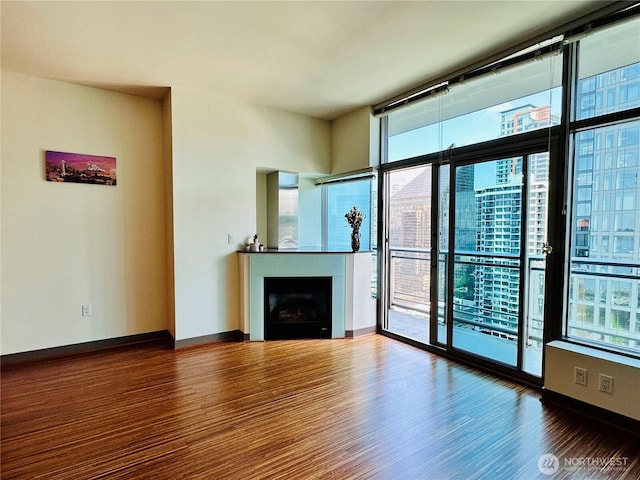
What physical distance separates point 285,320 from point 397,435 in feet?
7.25

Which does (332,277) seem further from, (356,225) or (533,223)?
(533,223)

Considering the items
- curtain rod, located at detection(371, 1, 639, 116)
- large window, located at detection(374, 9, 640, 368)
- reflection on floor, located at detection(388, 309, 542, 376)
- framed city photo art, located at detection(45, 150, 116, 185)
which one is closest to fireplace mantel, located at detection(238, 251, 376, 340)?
reflection on floor, located at detection(388, 309, 542, 376)

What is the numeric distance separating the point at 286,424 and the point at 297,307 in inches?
77.7

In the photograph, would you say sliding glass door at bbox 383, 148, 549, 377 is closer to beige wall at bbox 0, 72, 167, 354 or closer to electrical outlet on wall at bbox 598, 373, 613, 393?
electrical outlet on wall at bbox 598, 373, 613, 393

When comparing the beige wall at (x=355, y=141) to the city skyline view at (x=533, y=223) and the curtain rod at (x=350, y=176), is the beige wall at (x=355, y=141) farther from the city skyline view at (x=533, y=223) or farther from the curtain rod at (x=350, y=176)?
the city skyline view at (x=533, y=223)

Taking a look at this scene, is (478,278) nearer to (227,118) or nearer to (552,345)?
(552,345)

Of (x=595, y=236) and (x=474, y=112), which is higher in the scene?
(x=474, y=112)

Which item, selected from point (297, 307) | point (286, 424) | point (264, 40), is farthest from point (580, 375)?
point (264, 40)

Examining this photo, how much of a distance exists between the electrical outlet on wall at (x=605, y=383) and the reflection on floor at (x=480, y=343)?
502mm

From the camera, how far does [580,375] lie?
7.78 ft

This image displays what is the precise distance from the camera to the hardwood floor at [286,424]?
1835mm

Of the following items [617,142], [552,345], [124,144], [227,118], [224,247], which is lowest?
[552,345]

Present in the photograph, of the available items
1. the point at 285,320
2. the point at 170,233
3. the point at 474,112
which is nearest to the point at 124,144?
the point at 170,233

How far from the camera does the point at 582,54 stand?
2.47 meters
